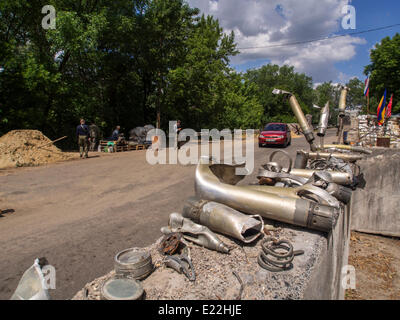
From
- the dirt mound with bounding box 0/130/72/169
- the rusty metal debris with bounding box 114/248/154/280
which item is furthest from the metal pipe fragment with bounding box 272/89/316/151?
the dirt mound with bounding box 0/130/72/169

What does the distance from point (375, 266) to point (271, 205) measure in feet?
14.2

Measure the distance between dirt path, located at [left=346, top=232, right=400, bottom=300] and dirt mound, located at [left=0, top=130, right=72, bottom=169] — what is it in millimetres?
11803

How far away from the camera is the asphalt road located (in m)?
3.54

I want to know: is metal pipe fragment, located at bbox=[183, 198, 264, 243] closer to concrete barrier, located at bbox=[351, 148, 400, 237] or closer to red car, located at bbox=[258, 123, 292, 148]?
concrete barrier, located at bbox=[351, 148, 400, 237]

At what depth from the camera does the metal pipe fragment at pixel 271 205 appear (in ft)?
7.77

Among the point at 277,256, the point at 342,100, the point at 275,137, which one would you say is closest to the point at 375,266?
the point at 342,100

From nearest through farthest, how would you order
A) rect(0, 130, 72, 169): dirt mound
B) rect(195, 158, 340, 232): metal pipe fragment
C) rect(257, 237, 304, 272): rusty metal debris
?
rect(257, 237, 304, 272): rusty metal debris, rect(195, 158, 340, 232): metal pipe fragment, rect(0, 130, 72, 169): dirt mound

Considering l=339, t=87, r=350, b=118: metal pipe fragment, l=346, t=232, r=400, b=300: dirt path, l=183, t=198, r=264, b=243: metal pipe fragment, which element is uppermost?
l=339, t=87, r=350, b=118: metal pipe fragment

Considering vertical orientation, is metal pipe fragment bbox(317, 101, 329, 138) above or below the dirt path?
above

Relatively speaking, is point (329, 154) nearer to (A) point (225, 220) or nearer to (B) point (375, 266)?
(B) point (375, 266)

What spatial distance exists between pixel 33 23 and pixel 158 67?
8131 mm
